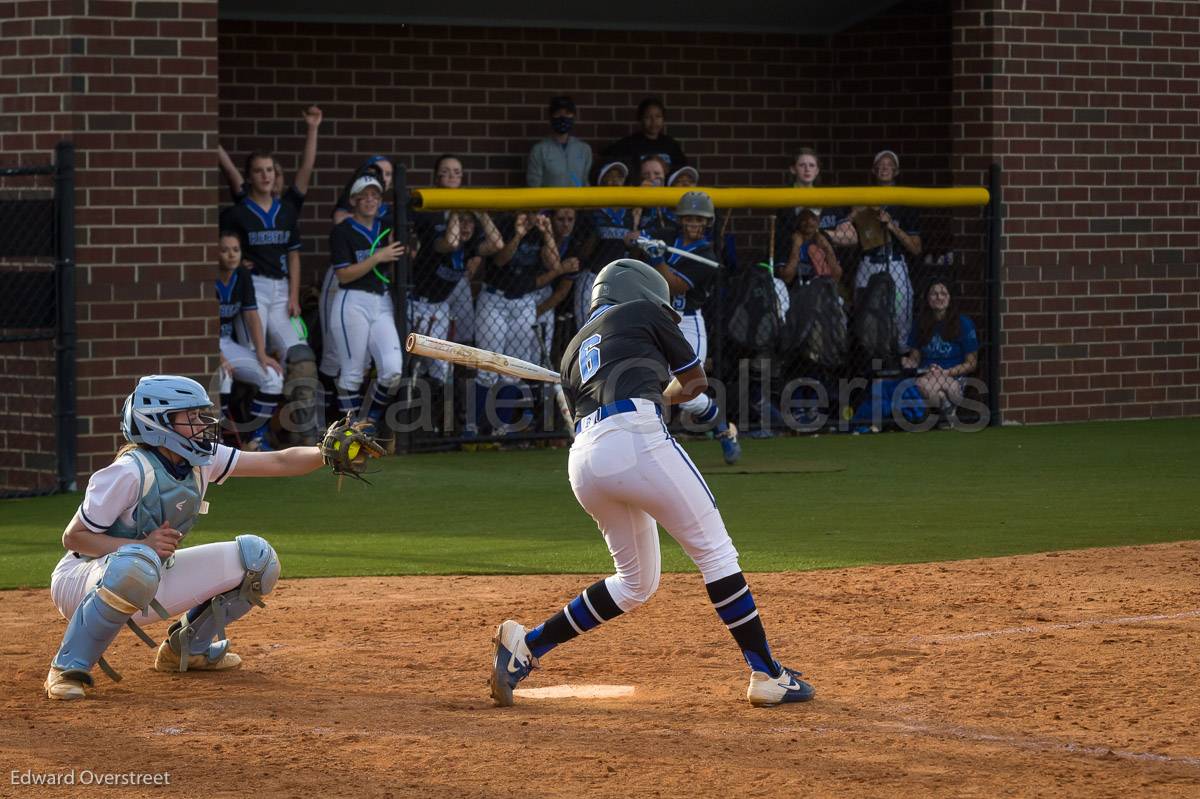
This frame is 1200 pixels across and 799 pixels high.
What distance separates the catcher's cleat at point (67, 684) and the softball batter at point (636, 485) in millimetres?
1523

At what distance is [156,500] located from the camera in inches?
250

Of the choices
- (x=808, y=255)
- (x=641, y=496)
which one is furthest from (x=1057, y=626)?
(x=808, y=255)

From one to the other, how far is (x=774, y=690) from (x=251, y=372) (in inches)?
294

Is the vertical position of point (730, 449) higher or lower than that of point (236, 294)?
lower

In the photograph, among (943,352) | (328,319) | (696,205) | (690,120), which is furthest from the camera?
(690,120)

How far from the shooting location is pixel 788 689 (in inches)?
236

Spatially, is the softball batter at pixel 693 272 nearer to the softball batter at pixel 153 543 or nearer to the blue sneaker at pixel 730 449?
the blue sneaker at pixel 730 449

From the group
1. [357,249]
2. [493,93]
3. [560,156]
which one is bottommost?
[357,249]

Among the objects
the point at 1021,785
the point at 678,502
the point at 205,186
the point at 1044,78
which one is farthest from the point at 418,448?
the point at 1021,785

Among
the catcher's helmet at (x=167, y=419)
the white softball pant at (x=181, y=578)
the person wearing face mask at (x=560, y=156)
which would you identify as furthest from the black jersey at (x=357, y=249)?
the catcher's helmet at (x=167, y=419)

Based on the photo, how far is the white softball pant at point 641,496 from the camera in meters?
5.88

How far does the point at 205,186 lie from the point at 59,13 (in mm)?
1524

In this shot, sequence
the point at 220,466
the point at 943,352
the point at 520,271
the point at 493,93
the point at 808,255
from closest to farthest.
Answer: the point at 220,466
the point at 520,271
the point at 808,255
the point at 943,352
the point at 493,93

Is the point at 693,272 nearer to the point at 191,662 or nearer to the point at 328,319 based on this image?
the point at 328,319
